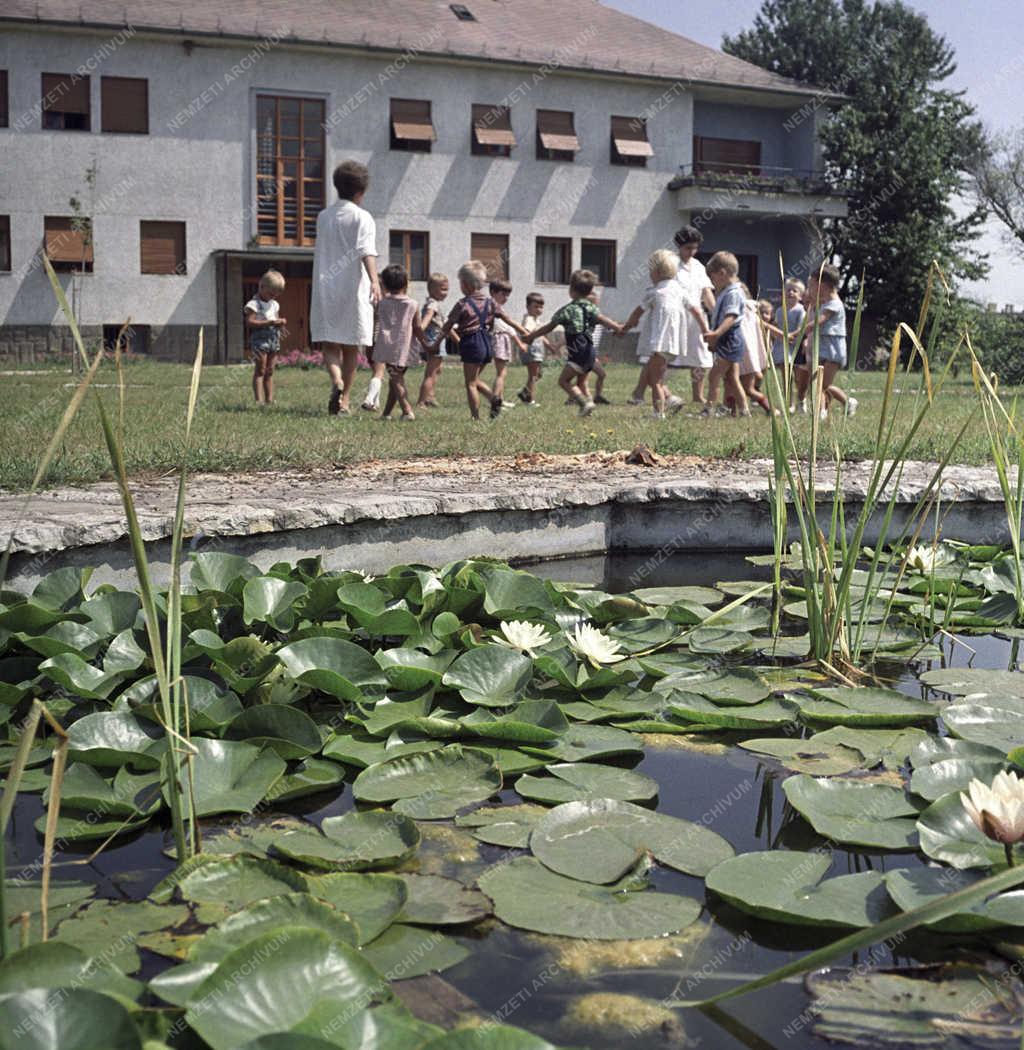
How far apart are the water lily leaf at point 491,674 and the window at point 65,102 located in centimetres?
2193

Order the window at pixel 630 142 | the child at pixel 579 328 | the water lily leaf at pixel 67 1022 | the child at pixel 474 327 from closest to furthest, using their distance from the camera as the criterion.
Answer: the water lily leaf at pixel 67 1022 < the child at pixel 474 327 < the child at pixel 579 328 < the window at pixel 630 142

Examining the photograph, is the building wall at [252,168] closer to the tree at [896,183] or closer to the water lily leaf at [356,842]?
the tree at [896,183]

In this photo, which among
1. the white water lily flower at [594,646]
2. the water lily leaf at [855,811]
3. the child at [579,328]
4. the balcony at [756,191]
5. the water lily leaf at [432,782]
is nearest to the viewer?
the water lily leaf at [855,811]

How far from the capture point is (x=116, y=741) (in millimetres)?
2158

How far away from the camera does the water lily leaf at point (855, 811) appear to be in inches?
74.7

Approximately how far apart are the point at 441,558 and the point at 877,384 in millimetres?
15462

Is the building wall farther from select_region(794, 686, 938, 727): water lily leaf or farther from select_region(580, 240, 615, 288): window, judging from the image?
select_region(794, 686, 938, 727): water lily leaf

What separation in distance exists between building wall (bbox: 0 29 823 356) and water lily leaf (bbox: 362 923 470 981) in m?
21.4

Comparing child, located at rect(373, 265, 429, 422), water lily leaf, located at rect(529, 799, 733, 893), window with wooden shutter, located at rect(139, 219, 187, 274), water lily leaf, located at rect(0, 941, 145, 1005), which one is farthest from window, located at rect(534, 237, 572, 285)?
water lily leaf, located at rect(0, 941, 145, 1005)

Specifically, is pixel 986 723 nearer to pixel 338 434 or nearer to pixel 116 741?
pixel 116 741

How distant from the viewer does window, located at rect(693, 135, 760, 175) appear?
88.5 ft

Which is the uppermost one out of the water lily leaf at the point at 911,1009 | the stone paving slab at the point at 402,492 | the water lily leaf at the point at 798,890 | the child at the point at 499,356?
the child at the point at 499,356

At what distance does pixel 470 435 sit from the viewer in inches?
276

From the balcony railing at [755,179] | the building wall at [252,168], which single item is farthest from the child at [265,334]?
the balcony railing at [755,179]
